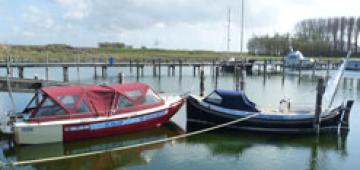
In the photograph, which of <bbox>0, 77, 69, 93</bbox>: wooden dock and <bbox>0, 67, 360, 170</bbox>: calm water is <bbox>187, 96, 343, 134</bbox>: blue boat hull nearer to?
<bbox>0, 67, 360, 170</bbox>: calm water

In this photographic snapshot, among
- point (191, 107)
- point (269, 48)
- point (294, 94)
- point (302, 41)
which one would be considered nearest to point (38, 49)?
point (269, 48)

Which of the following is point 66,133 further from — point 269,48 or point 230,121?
point 269,48

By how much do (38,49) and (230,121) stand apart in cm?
11132

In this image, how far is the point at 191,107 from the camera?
23.1 meters

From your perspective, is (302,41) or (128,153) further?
(302,41)

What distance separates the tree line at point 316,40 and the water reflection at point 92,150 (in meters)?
93.2

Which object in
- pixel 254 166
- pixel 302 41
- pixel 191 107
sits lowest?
pixel 254 166

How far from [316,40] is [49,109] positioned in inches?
4024

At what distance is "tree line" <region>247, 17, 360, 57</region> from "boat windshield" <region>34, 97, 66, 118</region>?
9518cm

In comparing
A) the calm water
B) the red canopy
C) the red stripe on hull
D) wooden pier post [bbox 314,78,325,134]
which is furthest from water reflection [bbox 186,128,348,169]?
the red canopy

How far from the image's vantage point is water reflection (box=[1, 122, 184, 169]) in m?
16.7

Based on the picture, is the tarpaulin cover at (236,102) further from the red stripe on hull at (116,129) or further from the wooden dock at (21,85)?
the wooden dock at (21,85)

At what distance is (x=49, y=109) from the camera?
18625 mm

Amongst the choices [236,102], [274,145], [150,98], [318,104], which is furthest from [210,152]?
[318,104]
